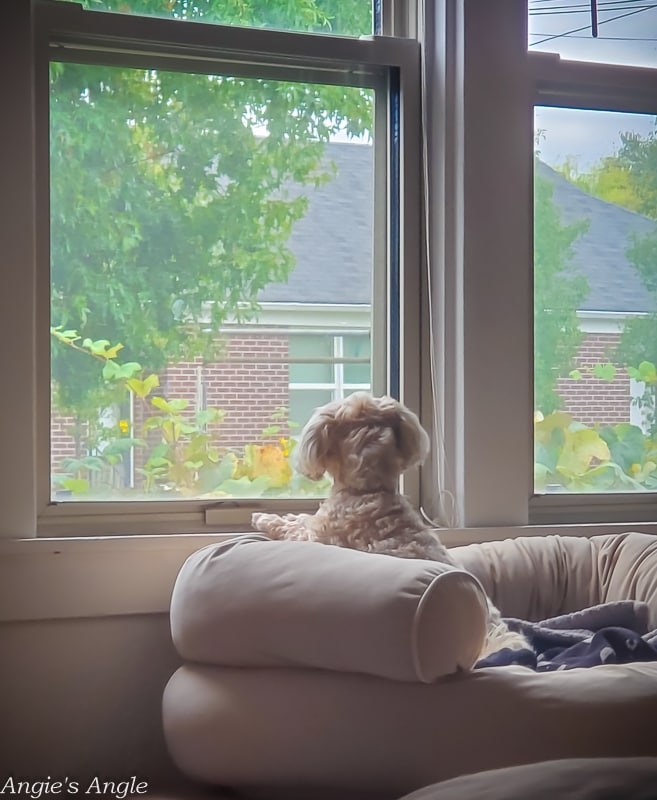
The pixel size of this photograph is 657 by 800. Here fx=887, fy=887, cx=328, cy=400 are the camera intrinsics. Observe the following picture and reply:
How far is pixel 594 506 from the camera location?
2.58m

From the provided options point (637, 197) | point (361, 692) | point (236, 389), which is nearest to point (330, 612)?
point (361, 692)

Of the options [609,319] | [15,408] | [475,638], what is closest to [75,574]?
[15,408]

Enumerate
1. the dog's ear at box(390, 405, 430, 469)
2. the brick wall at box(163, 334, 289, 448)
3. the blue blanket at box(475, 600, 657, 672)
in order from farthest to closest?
the brick wall at box(163, 334, 289, 448), the dog's ear at box(390, 405, 430, 469), the blue blanket at box(475, 600, 657, 672)

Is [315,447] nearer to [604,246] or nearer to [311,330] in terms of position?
[311,330]

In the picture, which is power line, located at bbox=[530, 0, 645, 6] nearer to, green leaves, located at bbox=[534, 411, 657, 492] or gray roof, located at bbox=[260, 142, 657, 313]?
gray roof, located at bbox=[260, 142, 657, 313]

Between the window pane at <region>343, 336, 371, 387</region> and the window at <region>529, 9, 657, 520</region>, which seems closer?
the window pane at <region>343, 336, 371, 387</region>

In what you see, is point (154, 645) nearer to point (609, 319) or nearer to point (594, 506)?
point (594, 506)

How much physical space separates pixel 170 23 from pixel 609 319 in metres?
1.48

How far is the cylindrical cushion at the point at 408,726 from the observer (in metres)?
1.36

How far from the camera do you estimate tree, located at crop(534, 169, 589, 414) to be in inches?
100

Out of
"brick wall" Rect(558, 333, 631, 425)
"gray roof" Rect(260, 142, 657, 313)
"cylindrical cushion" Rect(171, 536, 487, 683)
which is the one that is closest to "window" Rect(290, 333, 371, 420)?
"gray roof" Rect(260, 142, 657, 313)

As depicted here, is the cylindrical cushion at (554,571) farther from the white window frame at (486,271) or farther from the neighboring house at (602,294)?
the neighboring house at (602,294)

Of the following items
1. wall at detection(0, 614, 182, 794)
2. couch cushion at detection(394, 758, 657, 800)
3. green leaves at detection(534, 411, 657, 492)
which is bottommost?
wall at detection(0, 614, 182, 794)

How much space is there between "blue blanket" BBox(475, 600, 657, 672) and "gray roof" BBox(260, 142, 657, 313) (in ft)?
3.28
